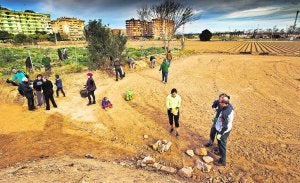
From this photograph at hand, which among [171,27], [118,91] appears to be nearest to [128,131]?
[118,91]

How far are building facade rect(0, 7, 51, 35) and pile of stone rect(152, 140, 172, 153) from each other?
113073mm

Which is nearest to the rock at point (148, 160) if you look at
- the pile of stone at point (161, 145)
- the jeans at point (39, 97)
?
the pile of stone at point (161, 145)

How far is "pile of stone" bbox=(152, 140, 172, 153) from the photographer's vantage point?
6444mm

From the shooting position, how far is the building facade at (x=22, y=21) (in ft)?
336

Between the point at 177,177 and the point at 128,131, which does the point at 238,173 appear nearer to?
the point at 177,177

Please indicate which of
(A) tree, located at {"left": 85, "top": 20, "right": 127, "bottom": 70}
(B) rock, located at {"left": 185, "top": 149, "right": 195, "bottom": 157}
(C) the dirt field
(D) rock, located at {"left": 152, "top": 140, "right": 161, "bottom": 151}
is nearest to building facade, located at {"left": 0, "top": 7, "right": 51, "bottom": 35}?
(A) tree, located at {"left": 85, "top": 20, "right": 127, "bottom": 70}

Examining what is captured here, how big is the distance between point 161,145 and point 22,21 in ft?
428

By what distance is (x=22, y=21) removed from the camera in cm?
11106

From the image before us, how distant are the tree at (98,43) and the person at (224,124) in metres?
12.4

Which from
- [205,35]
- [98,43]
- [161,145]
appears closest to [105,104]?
[161,145]

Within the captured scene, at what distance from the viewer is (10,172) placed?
5.20 m

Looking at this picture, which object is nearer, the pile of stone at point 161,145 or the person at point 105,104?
the pile of stone at point 161,145

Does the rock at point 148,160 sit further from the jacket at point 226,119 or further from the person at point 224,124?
the jacket at point 226,119

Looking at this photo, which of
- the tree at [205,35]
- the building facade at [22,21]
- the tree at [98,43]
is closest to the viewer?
the tree at [98,43]
